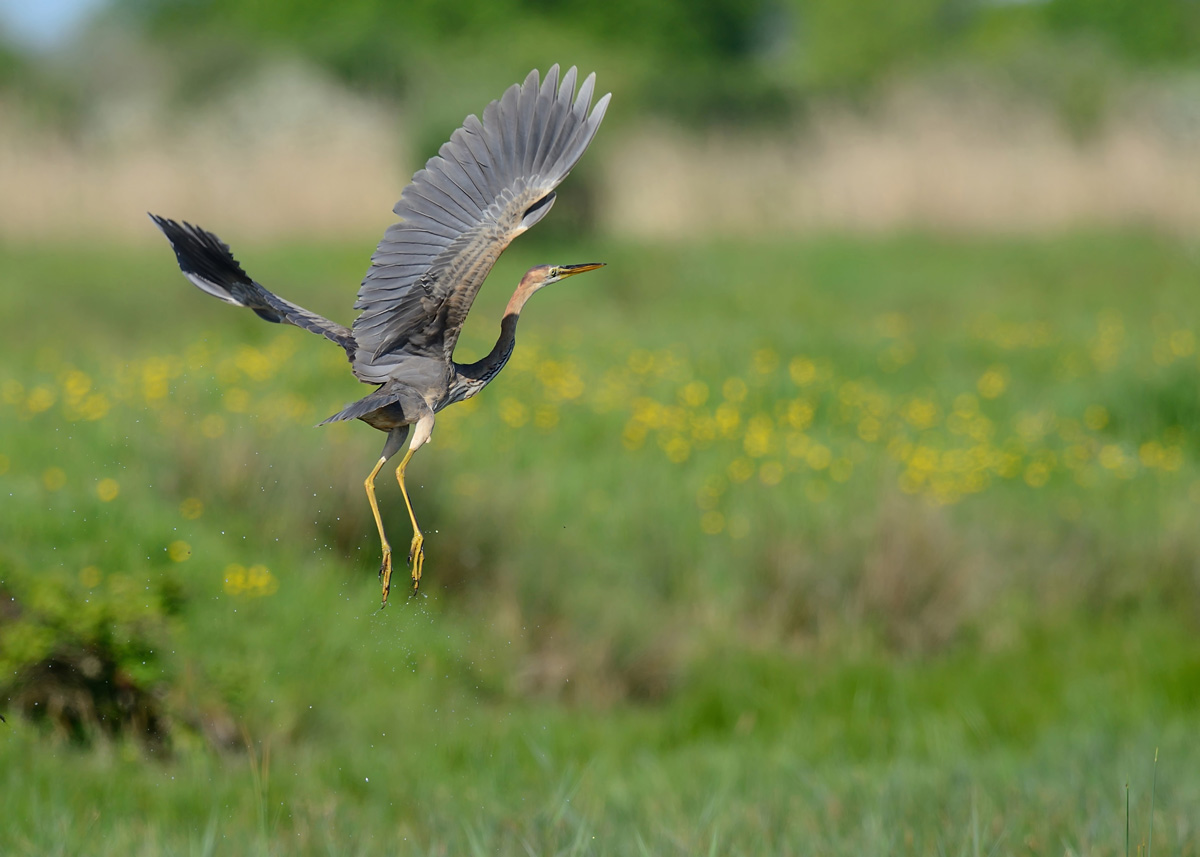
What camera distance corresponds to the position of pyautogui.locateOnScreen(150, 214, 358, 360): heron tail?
3.40 ft

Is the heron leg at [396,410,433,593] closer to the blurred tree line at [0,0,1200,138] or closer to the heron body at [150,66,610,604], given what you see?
the heron body at [150,66,610,604]

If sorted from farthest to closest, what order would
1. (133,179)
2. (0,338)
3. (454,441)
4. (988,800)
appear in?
(133,179) < (0,338) < (454,441) < (988,800)

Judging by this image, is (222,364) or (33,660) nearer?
(33,660)

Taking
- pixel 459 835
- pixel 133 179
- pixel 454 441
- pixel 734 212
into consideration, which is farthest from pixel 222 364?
pixel 734 212

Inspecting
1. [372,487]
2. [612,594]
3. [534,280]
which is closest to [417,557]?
[372,487]

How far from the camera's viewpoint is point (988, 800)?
11.7 ft

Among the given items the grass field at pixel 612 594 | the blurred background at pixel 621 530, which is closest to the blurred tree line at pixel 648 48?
the blurred background at pixel 621 530

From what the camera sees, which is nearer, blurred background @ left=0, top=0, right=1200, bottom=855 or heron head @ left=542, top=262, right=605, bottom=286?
heron head @ left=542, top=262, right=605, bottom=286

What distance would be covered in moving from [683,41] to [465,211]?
30216mm

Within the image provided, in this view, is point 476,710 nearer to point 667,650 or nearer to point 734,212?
point 667,650

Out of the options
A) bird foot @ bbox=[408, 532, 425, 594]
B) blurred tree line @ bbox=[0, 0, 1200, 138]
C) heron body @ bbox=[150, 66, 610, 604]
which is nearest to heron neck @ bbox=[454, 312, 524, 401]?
heron body @ bbox=[150, 66, 610, 604]

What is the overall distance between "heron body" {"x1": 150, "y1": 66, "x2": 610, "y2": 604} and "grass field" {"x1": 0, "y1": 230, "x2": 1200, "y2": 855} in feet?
5.88

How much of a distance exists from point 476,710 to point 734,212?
1107 centimetres

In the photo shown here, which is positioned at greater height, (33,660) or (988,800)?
(33,660)
